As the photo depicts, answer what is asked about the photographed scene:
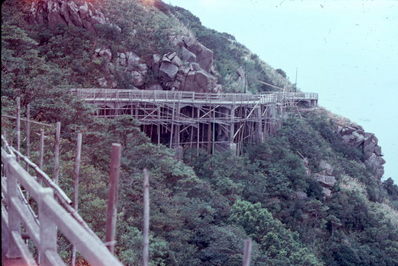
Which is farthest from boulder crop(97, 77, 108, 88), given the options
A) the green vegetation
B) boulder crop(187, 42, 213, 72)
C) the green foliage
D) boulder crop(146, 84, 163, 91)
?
the green foliage

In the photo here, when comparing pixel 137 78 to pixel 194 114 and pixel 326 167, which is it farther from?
pixel 326 167

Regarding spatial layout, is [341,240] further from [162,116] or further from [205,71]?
[205,71]

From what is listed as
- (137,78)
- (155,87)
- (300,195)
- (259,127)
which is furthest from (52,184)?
(259,127)

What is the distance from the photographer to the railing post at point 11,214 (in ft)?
11.1

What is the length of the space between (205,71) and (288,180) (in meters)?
9.37

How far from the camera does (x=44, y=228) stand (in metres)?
2.78

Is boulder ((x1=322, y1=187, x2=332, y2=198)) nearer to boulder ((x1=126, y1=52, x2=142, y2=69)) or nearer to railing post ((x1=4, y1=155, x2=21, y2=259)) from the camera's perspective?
boulder ((x1=126, y1=52, x2=142, y2=69))

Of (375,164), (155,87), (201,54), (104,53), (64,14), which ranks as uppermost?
(64,14)

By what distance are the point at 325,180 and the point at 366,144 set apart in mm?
11336

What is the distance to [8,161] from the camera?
3.38 m

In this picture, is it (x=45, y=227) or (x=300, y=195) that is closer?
(x=45, y=227)

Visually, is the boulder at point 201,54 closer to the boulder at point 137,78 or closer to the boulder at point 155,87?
the boulder at point 155,87

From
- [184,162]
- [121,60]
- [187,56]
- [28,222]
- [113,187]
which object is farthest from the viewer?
[187,56]

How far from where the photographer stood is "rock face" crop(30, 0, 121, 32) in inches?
1056
